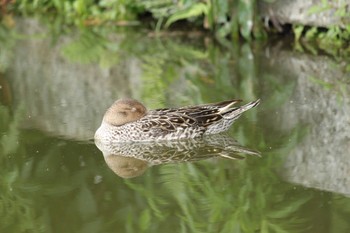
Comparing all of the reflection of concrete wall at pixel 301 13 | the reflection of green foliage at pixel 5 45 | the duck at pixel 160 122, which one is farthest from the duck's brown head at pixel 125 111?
the reflection of concrete wall at pixel 301 13

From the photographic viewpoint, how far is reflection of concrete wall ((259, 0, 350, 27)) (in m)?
14.6

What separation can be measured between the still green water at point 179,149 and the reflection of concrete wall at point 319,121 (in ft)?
0.04

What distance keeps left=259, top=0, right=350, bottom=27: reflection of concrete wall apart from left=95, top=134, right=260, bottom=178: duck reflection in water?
5.45m

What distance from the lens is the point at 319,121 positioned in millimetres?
10141

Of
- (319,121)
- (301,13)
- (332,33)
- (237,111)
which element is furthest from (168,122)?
(301,13)

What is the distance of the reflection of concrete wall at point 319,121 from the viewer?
27.7ft

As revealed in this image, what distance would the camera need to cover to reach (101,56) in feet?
47.6

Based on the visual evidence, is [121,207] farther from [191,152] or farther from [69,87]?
[69,87]

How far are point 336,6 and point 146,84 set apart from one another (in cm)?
371

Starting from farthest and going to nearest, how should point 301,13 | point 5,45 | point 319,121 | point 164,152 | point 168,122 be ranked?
point 5,45
point 301,13
point 319,121
point 168,122
point 164,152

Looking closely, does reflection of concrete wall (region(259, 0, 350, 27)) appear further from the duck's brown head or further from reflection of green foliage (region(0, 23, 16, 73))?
the duck's brown head

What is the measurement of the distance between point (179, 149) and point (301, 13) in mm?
6351

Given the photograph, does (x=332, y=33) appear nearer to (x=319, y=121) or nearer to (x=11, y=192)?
(x=319, y=121)

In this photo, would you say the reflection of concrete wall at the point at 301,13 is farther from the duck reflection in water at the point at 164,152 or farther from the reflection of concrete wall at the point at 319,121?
the duck reflection in water at the point at 164,152
